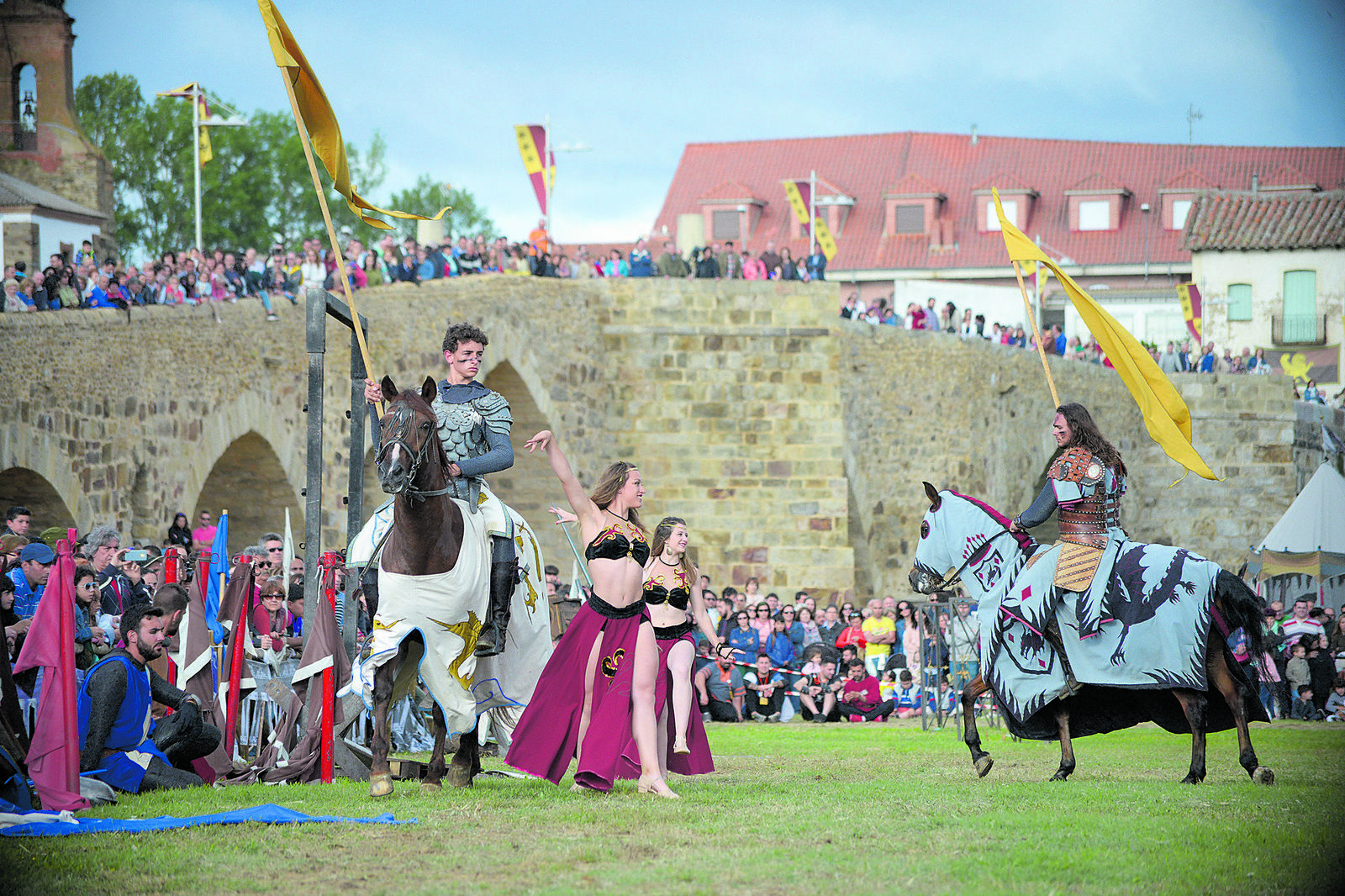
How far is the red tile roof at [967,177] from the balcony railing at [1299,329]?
382 cm

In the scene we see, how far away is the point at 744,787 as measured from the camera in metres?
8.06

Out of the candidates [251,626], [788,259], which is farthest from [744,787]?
[788,259]

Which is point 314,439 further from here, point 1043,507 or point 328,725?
point 1043,507

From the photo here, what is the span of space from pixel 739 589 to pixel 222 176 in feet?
104

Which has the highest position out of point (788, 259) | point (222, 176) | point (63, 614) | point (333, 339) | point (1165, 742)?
point (222, 176)

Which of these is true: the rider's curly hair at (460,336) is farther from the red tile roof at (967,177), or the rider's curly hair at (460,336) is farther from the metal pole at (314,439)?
the red tile roof at (967,177)

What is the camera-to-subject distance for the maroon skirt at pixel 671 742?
7598 millimetres

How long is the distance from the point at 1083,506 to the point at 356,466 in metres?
4.13

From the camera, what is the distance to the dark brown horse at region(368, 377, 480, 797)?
23.3 ft

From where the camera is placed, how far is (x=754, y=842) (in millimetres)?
6070

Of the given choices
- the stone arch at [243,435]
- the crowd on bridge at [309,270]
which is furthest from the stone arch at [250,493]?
the crowd on bridge at [309,270]

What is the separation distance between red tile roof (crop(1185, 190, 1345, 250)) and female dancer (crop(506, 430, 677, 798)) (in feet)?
129

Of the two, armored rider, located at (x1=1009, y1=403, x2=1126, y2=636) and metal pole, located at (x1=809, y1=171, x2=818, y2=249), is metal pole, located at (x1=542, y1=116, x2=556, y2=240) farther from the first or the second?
armored rider, located at (x1=1009, y1=403, x2=1126, y2=636)

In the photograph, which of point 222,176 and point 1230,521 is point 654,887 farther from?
point 222,176
